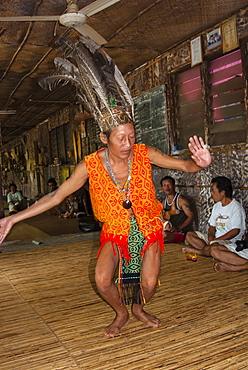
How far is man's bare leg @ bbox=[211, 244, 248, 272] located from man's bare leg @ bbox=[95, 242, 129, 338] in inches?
62.9

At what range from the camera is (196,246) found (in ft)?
16.5

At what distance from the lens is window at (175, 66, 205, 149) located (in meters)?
5.94

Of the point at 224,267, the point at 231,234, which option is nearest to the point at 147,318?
the point at 224,267

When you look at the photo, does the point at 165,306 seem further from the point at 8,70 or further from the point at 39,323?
the point at 8,70

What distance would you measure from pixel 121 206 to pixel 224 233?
7.93 ft

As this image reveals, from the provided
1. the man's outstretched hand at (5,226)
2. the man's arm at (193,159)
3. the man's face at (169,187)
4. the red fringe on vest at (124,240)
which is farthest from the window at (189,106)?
the man's outstretched hand at (5,226)

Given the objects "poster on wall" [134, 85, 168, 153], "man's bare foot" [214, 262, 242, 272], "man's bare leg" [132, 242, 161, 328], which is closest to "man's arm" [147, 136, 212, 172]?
"man's bare leg" [132, 242, 161, 328]

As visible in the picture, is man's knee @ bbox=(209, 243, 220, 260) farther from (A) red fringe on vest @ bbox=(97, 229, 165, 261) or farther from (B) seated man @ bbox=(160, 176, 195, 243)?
(A) red fringe on vest @ bbox=(97, 229, 165, 261)

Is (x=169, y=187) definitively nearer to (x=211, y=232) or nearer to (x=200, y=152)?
(x=211, y=232)

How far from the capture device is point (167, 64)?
6441 mm

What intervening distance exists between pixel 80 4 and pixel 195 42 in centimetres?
197

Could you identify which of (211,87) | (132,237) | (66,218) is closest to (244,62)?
(211,87)

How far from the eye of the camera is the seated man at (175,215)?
5.74m

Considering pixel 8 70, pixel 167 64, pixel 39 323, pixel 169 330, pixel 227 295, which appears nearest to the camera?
pixel 169 330
